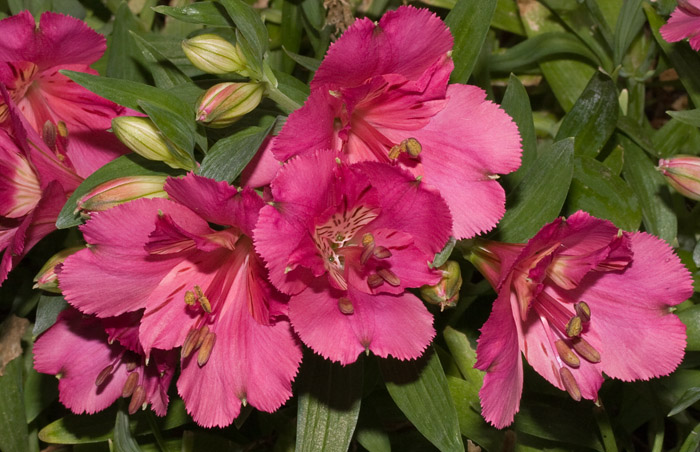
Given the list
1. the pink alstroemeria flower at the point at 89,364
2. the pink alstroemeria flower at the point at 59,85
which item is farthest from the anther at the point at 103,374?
the pink alstroemeria flower at the point at 59,85

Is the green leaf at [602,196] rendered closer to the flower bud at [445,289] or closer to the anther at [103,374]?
the flower bud at [445,289]

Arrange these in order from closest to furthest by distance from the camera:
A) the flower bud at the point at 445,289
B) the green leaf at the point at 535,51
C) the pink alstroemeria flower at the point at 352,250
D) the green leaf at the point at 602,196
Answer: the pink alstroemeria flower at the point at 352,250, the flower bud at the point at 445,289, the green leaf at the point at 602,196, the green leaf at the point at 535,51

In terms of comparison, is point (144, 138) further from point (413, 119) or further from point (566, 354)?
point (566, 354)

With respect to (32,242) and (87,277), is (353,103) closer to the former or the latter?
(87,277)

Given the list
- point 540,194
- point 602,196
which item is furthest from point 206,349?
point 602,196

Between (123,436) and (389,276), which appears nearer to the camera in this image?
(389,276)
